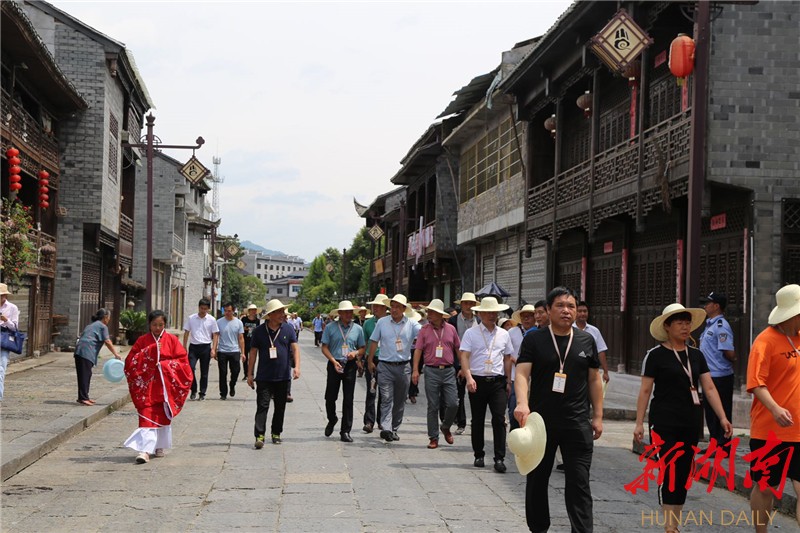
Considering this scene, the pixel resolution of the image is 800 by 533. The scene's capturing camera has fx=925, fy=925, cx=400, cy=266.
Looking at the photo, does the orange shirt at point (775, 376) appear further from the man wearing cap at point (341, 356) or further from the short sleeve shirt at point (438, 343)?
the man wearing cap at point (341, 356)

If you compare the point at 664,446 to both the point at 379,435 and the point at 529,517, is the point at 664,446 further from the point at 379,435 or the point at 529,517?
the point at 379,435

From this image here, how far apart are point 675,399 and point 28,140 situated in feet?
71.1

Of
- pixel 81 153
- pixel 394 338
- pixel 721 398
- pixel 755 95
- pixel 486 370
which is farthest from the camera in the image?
pixel 81 153

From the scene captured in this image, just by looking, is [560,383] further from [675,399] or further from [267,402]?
[267,402]

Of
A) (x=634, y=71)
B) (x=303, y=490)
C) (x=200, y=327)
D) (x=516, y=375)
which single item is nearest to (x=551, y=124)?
(x=634, y=71)

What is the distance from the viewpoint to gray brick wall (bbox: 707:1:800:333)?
45.1ft

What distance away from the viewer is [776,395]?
20.6 feet

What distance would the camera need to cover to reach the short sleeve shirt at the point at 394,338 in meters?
12.0

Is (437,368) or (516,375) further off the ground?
(516,375)

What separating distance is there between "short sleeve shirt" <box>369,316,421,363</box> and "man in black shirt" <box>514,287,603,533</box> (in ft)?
18.8

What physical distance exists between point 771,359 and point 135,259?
4671 cm

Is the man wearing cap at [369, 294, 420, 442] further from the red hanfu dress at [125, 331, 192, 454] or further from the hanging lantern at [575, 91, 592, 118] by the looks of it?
the hanging lantern at [575, 91, 592, 118]

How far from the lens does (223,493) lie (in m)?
8.20

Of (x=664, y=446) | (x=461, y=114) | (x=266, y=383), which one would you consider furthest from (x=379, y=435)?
(x=461, y=114)
